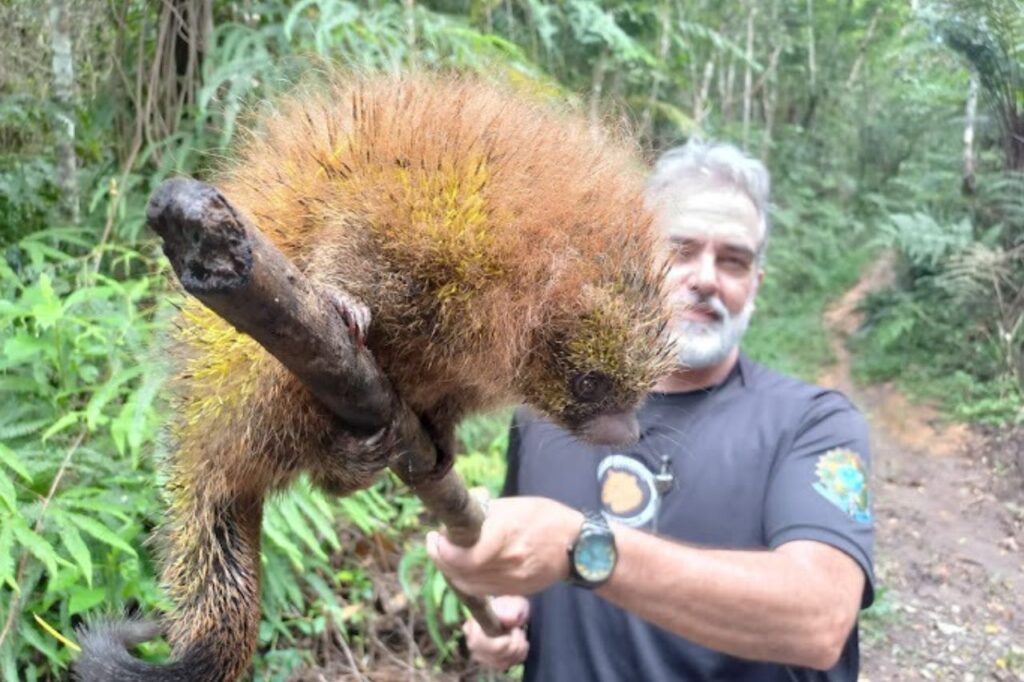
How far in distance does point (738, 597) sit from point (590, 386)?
72cm

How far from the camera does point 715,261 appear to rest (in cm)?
200

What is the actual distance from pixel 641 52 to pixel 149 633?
3.45 metres

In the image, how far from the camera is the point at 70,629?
5.59ft

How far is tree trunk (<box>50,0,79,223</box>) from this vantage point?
2367mm

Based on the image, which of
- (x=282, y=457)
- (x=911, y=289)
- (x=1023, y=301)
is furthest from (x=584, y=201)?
(x=911, y=289)

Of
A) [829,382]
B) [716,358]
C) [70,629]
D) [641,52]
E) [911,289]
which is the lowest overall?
[829,382]

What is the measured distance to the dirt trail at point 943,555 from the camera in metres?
1.75

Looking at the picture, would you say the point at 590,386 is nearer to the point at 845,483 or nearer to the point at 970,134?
the point at 845,483

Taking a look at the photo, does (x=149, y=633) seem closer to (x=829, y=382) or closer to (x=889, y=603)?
(x=889, y=603)

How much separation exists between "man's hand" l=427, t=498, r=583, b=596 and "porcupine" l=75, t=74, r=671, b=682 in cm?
34

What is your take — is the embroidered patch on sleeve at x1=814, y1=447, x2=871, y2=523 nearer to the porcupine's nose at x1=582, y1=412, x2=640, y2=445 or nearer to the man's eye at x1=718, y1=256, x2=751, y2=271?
the man's eye at x1=718, y1=256, x2=751, y2=271

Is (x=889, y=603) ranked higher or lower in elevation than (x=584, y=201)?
lower

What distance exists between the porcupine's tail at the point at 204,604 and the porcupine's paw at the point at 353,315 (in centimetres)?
35

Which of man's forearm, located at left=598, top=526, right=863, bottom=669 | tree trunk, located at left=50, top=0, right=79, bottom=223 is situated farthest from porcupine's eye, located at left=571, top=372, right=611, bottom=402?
tree trunk, located at left=50, top=0, right=79, bottom=223
